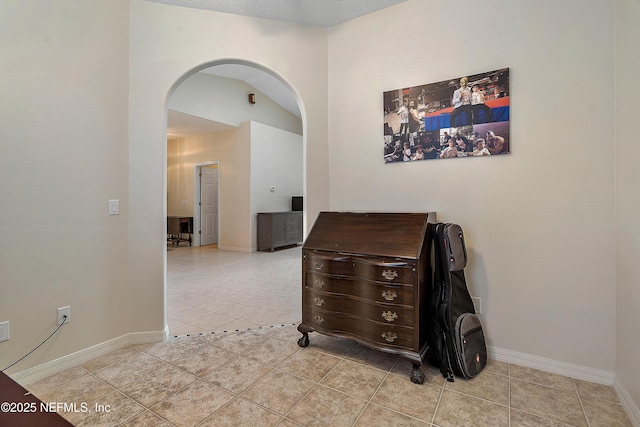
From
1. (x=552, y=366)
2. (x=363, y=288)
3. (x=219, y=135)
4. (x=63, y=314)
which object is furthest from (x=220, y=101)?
(x=552, y=366)

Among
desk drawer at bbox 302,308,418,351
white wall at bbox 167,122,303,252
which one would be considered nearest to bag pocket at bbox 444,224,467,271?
desk drawer at bbox 302,308,418,351

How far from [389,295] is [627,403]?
1.34m

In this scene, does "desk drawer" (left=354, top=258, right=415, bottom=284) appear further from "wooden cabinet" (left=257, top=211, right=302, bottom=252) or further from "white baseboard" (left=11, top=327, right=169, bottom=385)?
"wooden cabinet" (left=257, top=211, right=302, bottom=252)

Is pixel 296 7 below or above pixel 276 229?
above

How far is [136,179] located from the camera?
233 cm

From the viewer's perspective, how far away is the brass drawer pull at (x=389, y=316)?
1908 mm

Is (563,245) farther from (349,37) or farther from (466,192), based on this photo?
(349,37)

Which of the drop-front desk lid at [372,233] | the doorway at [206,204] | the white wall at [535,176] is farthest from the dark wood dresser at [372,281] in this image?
the doorway at [206,204]

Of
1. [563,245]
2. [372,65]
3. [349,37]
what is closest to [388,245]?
[563,245]

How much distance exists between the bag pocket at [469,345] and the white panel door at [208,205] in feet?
23.1

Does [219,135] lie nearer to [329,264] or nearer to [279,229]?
[279,229]

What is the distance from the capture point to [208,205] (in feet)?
26.0

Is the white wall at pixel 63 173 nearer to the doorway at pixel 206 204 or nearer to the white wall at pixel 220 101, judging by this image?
the white wall at pixel 220 101

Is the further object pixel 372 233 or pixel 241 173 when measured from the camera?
pixel 241 173
